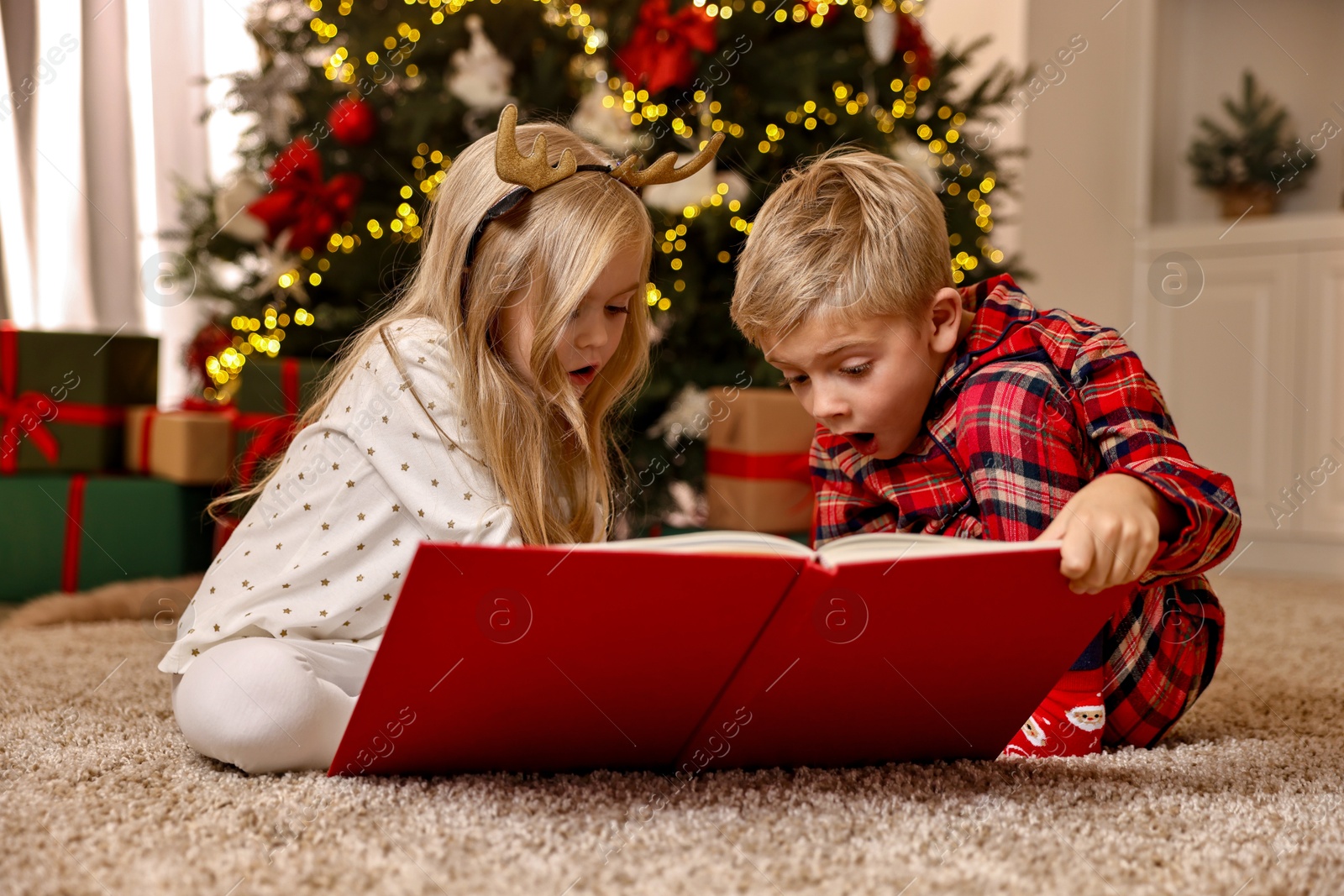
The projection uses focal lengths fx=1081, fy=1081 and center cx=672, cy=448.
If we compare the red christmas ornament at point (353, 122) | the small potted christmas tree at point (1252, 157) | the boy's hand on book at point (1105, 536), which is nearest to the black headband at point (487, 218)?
the boy's hand on book at point (1105, 536)

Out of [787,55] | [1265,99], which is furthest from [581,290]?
[1265,99]

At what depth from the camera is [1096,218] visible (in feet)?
9.55

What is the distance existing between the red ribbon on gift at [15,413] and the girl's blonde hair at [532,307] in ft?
3.21

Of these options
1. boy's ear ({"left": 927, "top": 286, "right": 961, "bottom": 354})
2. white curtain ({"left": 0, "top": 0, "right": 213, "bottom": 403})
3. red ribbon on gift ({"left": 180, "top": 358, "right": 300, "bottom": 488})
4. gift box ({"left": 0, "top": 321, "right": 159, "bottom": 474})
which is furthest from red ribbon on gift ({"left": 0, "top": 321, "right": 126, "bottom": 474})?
boy's ear ({"left": 927, "top": 286, "right": 961, "bottom": 354})

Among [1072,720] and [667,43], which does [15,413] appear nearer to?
[667,43]

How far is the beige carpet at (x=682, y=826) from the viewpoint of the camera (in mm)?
537

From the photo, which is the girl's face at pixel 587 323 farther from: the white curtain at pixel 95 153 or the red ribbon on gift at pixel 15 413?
the white curtain at pixel 95 153

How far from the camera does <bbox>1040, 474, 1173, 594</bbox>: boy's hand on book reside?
0.60 metres

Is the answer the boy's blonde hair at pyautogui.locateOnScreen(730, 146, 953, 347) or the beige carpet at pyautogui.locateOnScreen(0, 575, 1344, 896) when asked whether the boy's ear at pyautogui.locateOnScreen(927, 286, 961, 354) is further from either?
the beige carpet at pyautogui.locateOnScreen(0, 575, 1344, 896)

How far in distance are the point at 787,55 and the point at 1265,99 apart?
1.73 metres

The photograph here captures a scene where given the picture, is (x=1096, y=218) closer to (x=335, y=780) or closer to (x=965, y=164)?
(x=965, y=164)

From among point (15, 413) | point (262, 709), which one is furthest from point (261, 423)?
point (262, 709)

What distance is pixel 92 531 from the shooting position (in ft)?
5.48

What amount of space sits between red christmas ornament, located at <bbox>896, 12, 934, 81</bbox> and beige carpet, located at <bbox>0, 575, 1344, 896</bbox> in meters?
1.24
